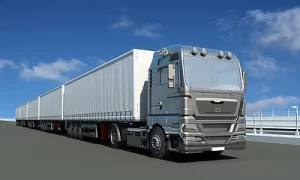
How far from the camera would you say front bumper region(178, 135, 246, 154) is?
9440mm

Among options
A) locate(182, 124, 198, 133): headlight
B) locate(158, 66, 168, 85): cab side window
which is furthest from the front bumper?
locate(158, 66, 168, 85): cab side window

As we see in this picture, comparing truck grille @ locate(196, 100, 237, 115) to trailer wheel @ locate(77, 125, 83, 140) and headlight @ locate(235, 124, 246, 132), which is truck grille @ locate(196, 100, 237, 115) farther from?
trailer wheel @ locate(77, 125, 83, 140)

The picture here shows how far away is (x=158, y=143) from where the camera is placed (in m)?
10.7

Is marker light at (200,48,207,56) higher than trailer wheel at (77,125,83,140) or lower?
higher

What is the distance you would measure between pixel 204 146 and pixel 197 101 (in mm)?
1297

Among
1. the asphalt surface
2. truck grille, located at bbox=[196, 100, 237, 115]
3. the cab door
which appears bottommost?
the asphalt surface

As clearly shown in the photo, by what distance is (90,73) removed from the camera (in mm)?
18297

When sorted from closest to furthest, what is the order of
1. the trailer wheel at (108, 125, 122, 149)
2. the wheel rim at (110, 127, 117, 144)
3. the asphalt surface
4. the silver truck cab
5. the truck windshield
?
the asphalt surface → the silver truck cab → the truck windshield → the trailer wheel at (108, 125, 122, 149) → the wheel rim at (110, 127, 117, 144)

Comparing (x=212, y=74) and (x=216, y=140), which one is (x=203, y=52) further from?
(x=216, y=140)

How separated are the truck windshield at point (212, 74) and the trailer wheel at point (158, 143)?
1.93 metres

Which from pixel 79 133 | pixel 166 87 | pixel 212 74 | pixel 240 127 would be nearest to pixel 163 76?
pixel 166 87

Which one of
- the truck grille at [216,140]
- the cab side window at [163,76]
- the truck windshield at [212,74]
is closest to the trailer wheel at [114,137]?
the cab side window at [163,76]

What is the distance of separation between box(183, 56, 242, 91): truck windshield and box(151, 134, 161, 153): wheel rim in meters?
2.14

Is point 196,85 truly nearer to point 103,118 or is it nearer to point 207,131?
point 207,131
